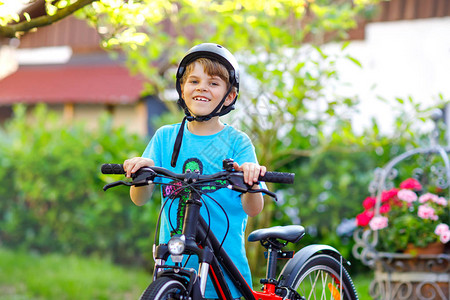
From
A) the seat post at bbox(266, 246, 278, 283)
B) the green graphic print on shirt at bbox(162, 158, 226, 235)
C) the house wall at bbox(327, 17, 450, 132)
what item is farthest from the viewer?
the house wall at bbox(327, 17, 450, 132)

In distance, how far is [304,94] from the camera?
5.20 m

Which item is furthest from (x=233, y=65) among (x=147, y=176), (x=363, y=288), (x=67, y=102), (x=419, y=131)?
(x=67, y=102)

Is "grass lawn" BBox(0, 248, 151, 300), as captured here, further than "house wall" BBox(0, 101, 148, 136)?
No

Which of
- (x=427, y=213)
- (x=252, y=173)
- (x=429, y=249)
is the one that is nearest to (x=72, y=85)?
(x=427, y=213)

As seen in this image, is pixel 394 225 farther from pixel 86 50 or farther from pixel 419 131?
pixel 86 50

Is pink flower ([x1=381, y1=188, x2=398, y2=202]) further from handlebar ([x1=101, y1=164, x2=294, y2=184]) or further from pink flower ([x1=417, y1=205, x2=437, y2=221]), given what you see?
handlebar ([x1=101, y1=164, x2=294, y2=184])

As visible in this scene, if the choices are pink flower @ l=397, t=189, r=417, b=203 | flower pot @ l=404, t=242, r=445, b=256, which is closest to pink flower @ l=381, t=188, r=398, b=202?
pink flower @ l=397, t=189, r=417, b=203

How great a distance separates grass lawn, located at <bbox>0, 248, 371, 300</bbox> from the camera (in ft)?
20.4

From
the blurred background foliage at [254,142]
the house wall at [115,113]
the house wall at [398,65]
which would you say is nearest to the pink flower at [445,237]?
the blurred background foliage at [254,142]

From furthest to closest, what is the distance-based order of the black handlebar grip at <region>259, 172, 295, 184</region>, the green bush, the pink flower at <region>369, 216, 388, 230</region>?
the green bush < the pink flower at <region>369, 216, 388, 230</region> < the black handlebar grip at <region>259, 172, 295, 184</region>

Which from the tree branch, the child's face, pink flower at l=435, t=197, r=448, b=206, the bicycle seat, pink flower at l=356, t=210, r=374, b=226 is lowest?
the bicycle seat

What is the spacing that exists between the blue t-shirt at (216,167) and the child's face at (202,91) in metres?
0.13

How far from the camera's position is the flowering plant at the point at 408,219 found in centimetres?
457

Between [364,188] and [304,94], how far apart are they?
6.31 ft
